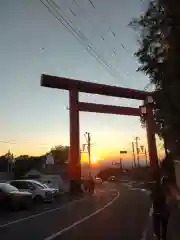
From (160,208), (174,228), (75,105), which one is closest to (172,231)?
(174,228)

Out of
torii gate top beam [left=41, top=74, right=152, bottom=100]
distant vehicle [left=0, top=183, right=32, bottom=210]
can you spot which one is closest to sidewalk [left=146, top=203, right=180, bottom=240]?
distant vehicle [left=0, top=183, right=32, bottom=210]

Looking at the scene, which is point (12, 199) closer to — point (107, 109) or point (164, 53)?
point (164, 53)

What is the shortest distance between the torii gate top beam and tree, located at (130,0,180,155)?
30.0 metres

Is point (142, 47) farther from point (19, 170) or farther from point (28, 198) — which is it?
Result: point (19, 170)

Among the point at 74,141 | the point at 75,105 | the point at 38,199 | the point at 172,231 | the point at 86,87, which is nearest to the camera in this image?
the point at 172,231

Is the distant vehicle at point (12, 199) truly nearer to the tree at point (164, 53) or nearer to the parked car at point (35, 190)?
the parked car at point (35, 190)

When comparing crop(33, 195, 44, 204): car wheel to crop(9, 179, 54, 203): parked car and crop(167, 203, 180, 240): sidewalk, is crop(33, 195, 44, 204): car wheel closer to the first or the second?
crop(9, 179, 54, 203): parked car

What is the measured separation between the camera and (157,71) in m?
12.4

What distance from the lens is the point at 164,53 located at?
11242 mm

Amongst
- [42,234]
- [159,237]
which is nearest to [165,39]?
[159,237]

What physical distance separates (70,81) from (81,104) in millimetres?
2791

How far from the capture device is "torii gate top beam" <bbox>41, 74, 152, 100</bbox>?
43.4 metres

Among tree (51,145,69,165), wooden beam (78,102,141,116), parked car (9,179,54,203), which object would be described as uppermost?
tree (51,145,69,165)

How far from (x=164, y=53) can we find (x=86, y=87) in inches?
1329
